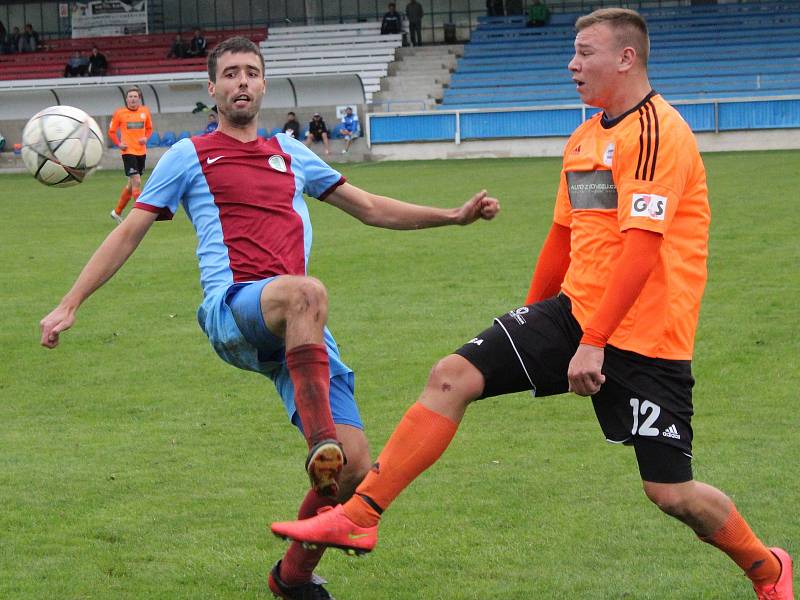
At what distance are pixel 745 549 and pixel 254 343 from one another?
6.63 feet

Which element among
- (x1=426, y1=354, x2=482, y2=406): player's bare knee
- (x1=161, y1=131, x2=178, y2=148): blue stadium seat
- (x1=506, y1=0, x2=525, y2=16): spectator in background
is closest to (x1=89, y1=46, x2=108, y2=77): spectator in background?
(x1=161, y1=131, x2=178, y2=148): blue stadium seat

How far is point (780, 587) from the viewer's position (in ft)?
15.2

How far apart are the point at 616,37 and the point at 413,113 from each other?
29899 mm

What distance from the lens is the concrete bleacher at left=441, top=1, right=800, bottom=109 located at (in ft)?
117

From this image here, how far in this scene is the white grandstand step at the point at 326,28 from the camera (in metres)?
43.0

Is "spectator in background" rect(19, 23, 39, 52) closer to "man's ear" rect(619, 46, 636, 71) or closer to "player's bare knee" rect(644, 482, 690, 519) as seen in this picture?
"man's ear" rect(619, 46, 636, 71)

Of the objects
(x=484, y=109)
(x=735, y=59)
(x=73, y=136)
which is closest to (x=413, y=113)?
(x=484, y=109)

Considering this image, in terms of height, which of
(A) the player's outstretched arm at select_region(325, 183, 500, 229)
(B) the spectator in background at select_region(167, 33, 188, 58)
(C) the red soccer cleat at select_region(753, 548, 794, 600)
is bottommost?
(C) the red soccer cleat at select_region(753, 548, 794, 600)

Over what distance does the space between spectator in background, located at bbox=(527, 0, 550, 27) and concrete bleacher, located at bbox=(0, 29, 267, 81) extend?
9508 millimetres

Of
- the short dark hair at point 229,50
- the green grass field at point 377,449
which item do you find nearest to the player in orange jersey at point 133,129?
the green grass field at point 377,449

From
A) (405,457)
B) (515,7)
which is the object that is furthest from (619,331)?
(515,7)

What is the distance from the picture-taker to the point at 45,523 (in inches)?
234

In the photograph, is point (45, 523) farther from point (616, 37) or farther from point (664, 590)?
point (616, 37)

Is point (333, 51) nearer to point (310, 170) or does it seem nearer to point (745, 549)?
point (310, 170)
